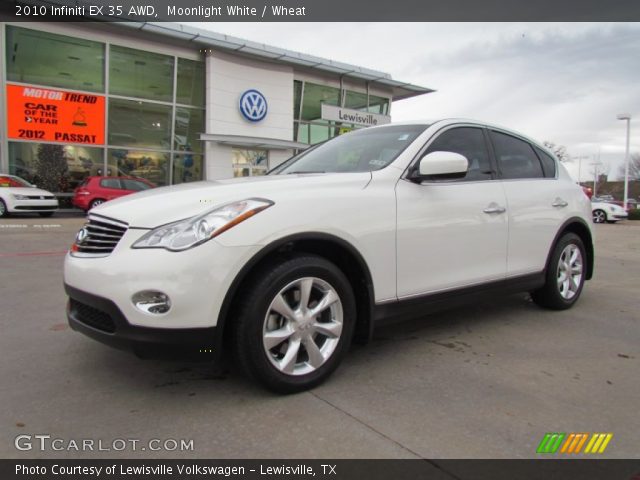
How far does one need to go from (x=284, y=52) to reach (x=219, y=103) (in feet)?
12.8

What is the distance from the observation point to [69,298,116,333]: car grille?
252 cm

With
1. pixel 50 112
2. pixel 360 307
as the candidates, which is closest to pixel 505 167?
pixel 360 307

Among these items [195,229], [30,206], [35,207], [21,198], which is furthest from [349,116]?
[195,229]

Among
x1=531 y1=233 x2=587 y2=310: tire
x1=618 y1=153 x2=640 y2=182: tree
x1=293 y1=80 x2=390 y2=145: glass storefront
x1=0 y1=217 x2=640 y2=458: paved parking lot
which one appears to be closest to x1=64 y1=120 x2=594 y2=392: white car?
x1=0 y1=217 x2=640 y2=458: paved parking lot

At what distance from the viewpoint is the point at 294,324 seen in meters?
2.65

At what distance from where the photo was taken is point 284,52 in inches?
860

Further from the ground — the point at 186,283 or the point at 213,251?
the point at 213,251

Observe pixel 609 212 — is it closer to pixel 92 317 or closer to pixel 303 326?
pixel 303 326

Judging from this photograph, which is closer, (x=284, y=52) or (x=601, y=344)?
(x=601, y=344)

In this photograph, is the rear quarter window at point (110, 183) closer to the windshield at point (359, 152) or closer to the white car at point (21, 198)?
the white car at point (21, 198)

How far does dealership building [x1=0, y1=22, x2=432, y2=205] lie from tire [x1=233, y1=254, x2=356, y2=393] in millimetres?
17922

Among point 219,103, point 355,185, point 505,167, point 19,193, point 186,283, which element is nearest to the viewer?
point 186,283

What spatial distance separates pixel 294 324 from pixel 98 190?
1559 cm

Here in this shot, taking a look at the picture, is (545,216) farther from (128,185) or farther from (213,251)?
(128,185)
